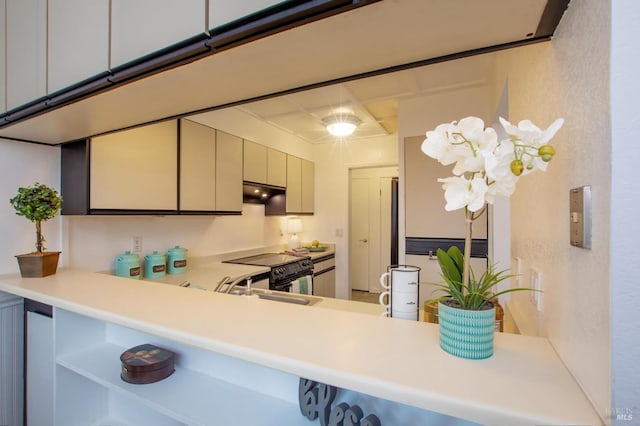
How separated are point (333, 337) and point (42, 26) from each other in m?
1.76

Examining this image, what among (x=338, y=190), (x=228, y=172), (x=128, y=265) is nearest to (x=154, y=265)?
(x=128, y=265)

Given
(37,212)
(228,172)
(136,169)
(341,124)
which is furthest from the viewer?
(341,124)

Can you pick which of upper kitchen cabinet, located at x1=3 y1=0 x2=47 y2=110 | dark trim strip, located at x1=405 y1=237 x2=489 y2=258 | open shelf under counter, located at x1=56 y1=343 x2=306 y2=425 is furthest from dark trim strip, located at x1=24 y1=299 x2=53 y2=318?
dark trim strip, located at x1=405 y1=237 x2=489 y2=258

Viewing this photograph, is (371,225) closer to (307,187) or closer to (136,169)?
(307,187)

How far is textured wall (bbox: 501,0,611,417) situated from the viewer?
478 mm

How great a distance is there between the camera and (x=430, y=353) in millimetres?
687

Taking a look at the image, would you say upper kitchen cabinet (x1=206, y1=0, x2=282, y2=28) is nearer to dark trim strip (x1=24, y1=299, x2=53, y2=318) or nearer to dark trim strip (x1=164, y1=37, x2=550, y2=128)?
dark trim strip (x1=164, y1=37, x2=550, y2=128)

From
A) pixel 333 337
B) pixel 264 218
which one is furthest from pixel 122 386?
pixel 264 218

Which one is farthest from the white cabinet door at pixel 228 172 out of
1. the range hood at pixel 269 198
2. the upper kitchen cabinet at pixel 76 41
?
the upper kitchen cabinet at pixel 76 41

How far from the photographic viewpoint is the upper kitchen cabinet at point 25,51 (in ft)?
4.16

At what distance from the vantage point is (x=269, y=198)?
390 cm

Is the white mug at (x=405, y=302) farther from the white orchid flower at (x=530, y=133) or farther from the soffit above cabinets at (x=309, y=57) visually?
the soffit above cabinets at (x=309, y=57)

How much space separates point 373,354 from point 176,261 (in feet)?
7.42

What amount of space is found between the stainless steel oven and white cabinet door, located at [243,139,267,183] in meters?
0.90
